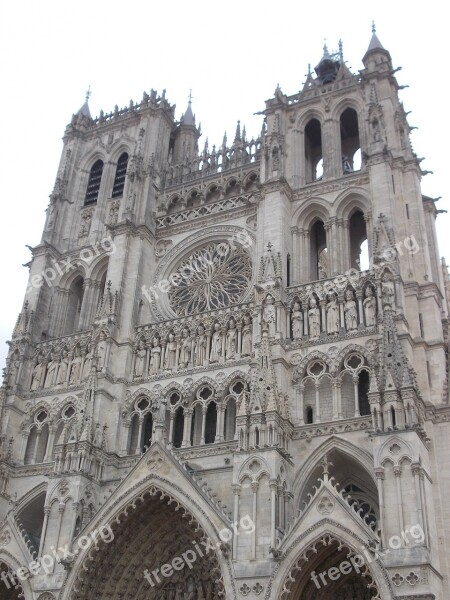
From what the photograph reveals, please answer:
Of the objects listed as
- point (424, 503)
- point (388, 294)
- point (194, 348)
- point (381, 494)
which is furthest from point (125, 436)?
point (424, 503)

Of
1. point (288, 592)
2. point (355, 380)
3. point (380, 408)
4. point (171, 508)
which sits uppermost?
point (355, 380)

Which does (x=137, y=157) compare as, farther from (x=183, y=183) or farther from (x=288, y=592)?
(x=288, y=592)

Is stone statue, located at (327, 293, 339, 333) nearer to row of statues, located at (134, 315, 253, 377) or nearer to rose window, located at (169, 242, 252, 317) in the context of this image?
row of statues, located at (134, 315, 253, 377)

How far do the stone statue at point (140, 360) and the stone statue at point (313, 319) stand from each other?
657 centimetres

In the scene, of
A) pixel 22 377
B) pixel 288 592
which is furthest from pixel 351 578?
pixel 22 377

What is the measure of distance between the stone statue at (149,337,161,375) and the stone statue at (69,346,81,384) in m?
3.13

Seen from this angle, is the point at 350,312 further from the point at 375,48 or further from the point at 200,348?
the point at 375,48

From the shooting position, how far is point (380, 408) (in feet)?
66.4

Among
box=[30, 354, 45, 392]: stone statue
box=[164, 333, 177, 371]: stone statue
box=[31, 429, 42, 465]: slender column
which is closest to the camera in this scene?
box=[164, 333, 177, 371]: stone statue

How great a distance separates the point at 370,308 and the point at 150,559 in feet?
35.0

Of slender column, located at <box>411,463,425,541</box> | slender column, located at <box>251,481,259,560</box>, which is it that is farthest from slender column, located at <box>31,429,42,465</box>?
slender column, located at <box>411,463,425,541</box>

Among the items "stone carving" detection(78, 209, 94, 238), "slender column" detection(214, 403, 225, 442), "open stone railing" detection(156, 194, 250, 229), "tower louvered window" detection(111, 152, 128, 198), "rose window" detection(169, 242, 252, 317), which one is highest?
"tower louvered window" detection(111, 152, 128, 198)

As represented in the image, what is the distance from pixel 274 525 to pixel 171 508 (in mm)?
4319

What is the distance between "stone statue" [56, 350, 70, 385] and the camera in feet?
92.9
